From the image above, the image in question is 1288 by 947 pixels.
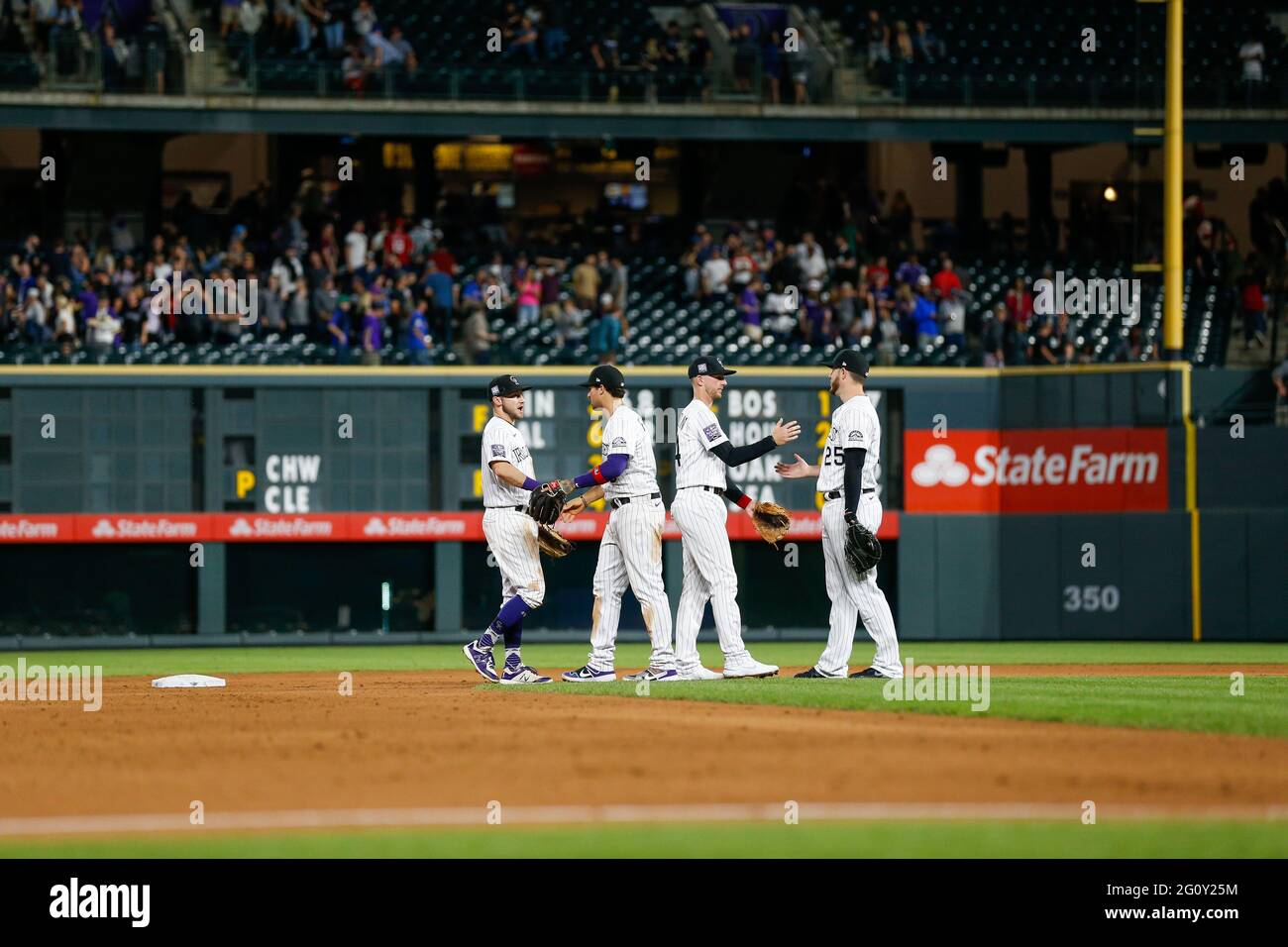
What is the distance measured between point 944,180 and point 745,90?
17.2ft

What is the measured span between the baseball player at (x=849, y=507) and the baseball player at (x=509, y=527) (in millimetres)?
1848

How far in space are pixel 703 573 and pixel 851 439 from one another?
132 cm

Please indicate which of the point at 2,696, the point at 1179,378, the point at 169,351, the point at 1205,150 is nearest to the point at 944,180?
the point at 1205,150

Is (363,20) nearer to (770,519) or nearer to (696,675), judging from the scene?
(770,519)

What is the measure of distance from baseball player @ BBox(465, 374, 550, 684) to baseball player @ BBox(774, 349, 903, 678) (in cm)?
185

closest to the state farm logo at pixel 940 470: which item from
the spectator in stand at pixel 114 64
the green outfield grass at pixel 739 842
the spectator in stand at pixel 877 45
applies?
the spectator in stand at pixel 877 45

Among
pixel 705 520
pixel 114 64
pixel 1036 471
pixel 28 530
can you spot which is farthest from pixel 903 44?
pixel 705 520

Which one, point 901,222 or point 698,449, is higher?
point 901,222

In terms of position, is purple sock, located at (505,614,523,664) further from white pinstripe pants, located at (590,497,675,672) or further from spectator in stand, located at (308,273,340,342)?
spectator in stand, located at (308,273,340,342)

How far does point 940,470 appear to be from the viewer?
78.8 feet

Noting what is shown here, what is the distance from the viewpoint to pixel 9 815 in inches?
278

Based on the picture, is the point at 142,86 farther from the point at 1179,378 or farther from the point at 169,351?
the point at 1179,378

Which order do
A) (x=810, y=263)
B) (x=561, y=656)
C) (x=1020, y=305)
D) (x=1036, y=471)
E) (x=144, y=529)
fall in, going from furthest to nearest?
(x=810, y=263)
(x=1020, y=305)
(x=1036, y=471)
(x=144, y=529)
(x=561, y=656)

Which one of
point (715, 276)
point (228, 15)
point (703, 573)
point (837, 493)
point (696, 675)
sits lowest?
point (696, 675)
